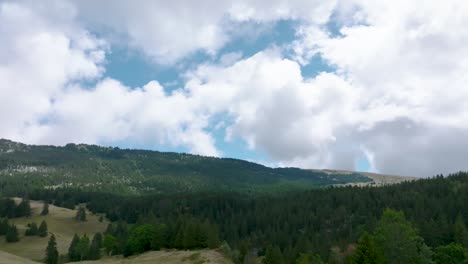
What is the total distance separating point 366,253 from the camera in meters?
83.1

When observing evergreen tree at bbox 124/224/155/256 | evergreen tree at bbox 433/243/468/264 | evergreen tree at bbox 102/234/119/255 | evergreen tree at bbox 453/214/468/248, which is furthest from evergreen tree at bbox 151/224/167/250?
evergreen tree at bbox 453/214/468/248

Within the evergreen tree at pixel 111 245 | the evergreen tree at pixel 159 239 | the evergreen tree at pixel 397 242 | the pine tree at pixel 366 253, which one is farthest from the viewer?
the evergreen tree at pixel 111 245

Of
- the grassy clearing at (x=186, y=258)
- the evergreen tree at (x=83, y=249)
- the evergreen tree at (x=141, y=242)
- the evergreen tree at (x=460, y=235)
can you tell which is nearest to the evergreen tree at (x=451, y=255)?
the evergreen tree at (x=460, y=235)

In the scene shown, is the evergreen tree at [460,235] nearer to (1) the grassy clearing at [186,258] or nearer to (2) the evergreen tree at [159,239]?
(1) the grassy clearing at [186,258]

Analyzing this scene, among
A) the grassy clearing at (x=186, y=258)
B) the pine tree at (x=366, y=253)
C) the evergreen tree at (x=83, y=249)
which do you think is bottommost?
the evergreen tree at (x=83, y=249)

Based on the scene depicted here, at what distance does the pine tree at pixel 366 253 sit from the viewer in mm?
82562

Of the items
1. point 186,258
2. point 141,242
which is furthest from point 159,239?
point 186,258

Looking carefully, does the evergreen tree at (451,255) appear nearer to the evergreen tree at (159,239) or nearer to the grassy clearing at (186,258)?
the grassy clearing at (186,258)

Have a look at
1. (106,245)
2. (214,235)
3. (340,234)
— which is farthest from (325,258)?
(106,245)

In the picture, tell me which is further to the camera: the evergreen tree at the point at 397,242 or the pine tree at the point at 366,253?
the evergreen tree at the point at 397,242

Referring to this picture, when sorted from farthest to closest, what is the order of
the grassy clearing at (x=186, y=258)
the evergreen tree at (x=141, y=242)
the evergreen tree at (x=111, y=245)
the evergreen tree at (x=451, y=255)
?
the evergreen tree at (x=111, y=245)
the evergreen tree at (x=141, y=242)
the evergreen tree at (x=451, y=255)
the grassy clearing at (x=186, y=258)

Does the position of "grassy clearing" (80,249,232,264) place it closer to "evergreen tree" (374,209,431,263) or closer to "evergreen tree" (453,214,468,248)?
"evergreen tree" (374,209,431,263)

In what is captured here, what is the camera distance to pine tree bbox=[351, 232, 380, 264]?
82562 mm

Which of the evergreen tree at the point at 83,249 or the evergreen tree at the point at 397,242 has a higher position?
the evergreen tree at the point at 397,242
